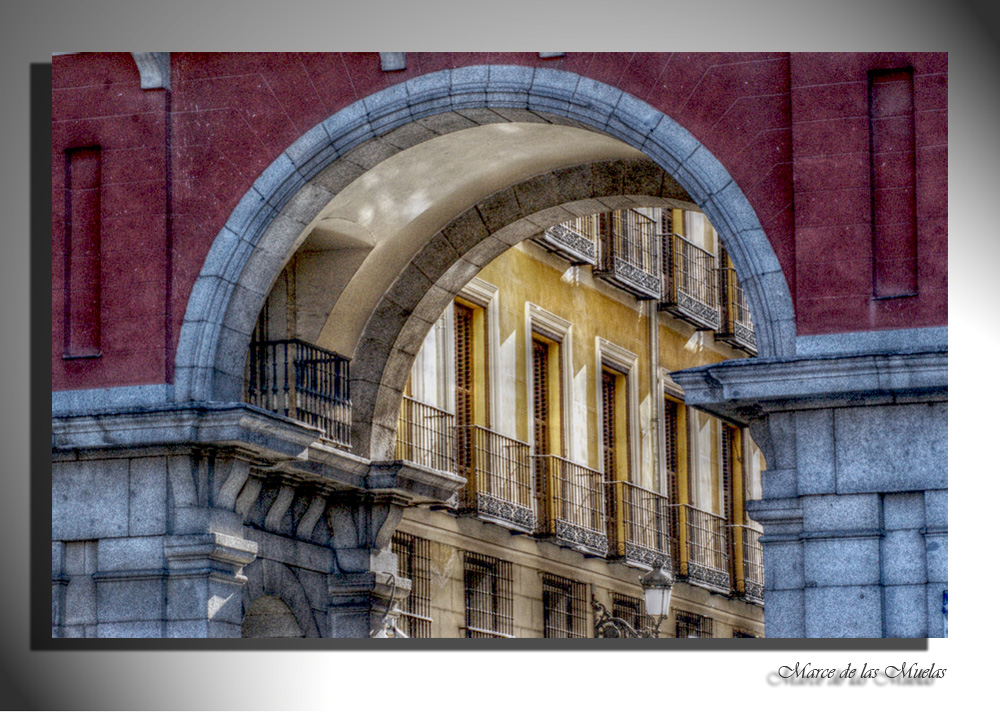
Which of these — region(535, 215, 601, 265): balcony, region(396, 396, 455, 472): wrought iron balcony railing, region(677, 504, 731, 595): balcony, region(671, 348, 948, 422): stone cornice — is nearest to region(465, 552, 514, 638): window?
region(396, 396, 455, 472): wrought iron balcony railing

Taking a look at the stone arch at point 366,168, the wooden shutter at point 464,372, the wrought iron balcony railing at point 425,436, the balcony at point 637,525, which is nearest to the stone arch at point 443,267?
the wrought iron balcony railing at point 425,436

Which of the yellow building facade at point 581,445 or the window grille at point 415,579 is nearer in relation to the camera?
the window grille at point 415,579

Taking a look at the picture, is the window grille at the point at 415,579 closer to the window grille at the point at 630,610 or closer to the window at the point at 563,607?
the window at the point at 563,607

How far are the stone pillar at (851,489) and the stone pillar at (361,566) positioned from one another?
15.8ft

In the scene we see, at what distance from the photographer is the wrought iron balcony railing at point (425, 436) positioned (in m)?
24.8

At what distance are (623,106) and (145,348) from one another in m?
3.74

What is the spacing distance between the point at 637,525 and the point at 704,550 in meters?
1.99

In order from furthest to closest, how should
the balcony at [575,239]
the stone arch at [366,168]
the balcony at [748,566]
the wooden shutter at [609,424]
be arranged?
the balcony at [748,566] < the wooden shutter at [609,424] < the balcony at [575,239] < the stone arch at [366,168]

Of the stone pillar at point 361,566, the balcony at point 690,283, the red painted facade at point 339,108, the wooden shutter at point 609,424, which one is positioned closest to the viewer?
the red painted facade at point 339,108

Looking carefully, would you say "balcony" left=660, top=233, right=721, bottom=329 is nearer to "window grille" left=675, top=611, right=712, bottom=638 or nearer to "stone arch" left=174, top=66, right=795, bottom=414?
"window grille" left=675, top=611, right=712, bottom=638

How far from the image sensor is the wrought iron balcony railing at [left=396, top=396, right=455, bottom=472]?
81.3ft

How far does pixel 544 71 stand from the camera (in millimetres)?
18234

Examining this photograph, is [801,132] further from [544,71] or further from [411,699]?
[411,699]

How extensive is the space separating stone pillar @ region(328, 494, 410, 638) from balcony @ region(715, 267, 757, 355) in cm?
1180
